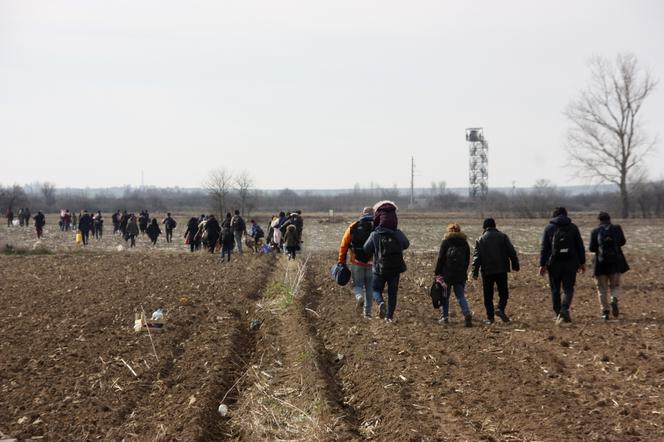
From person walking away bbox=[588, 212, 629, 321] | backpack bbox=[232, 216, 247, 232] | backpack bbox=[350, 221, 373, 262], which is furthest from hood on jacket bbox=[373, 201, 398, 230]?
backpack bbox=[232, 216, 247, 232]

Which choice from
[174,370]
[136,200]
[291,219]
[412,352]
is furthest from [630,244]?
[136,200]

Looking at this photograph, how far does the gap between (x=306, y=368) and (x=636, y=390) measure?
3.75 m

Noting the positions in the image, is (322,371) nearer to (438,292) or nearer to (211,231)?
(438,292)

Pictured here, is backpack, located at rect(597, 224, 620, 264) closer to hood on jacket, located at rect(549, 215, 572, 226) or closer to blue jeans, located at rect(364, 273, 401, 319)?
hood on jacket, located at rect(549, 215, 572, 226)

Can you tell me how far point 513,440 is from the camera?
17.5 feet

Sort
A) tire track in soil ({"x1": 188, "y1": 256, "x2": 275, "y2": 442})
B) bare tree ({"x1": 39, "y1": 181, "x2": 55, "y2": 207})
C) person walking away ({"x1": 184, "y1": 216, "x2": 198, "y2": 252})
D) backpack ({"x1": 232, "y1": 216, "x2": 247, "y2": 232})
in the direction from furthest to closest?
bare tree ({"x1": 39, "y1": 181, "x2": 55, "y2": 207}), person walking away ({"x1": 184, "y1": 216, "x2": 198, "y2": 252}), backpack ({"x1": 232, "y1": 216, "x2": 247, "y2": 232}), tire track in soil ({"x1": 188, "y1": 256, "x2": 275, "y2": 442})

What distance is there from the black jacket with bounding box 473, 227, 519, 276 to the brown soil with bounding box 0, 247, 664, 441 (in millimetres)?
950

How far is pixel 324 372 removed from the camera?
7719mm

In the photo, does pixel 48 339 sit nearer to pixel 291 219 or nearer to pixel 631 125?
pixel 291 219

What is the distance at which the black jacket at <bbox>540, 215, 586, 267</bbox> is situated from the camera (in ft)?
33.7

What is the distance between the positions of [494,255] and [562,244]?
116 cm

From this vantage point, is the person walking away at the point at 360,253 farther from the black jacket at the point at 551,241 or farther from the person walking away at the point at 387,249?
the black jacket at the point at 551,241

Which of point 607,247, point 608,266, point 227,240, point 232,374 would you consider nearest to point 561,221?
point 607,247

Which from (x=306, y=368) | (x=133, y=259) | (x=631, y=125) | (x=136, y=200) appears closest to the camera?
(x=306, y=368)
